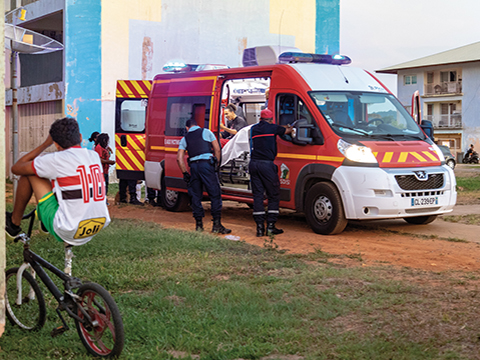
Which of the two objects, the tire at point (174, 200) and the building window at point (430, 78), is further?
the building window at point (430, 78)

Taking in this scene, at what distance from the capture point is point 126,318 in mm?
5438

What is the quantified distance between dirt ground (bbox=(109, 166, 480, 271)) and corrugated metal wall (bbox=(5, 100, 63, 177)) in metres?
10.8

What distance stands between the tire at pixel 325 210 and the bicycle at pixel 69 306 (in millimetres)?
5547

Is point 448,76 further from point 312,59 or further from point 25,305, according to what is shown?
point 25,305

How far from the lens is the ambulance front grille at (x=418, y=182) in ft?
31.2

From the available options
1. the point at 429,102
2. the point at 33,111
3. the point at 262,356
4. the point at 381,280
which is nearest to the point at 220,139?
the point at 381,280

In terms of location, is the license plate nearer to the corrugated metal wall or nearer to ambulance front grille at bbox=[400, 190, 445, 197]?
ambulance front grille at bbox=[400, 190, 445, 197]

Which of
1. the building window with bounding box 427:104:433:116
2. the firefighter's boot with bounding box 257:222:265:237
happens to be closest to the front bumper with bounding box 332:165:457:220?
the firefighter's boot with bounding box 257:222:265:237

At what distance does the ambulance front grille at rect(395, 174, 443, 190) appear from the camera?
952 cm

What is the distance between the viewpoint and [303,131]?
395 inches

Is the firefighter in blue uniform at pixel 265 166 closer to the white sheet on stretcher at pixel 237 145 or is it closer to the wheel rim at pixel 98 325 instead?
the white sheet on stretcher at pixel 237 145

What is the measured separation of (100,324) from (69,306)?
30 cm

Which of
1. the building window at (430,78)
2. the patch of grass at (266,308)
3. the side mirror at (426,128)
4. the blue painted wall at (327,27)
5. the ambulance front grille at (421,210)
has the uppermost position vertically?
the building window at (430,78)

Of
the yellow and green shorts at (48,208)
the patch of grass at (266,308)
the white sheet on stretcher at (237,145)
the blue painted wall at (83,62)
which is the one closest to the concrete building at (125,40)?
the blue painted wall at (83,62)
